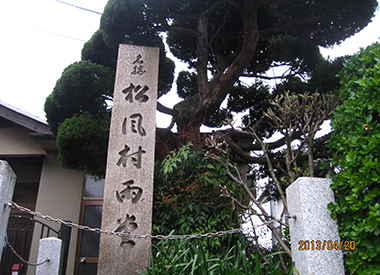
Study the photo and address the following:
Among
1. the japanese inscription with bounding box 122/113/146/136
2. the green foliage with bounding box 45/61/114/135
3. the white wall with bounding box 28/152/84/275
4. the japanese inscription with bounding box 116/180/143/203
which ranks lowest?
the japanese inscription with bounding box 116/180/143/203

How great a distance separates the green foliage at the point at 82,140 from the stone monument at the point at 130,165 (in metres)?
1.03

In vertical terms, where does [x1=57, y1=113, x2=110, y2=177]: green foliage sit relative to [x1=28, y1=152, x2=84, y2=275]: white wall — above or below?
above

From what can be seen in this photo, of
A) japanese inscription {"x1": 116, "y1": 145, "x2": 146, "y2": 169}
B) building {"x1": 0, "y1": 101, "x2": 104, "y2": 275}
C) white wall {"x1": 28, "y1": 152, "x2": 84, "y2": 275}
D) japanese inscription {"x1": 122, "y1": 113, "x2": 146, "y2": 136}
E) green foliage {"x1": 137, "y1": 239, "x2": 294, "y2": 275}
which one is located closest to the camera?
green foliage {"x1": 137, "y1": 239, "x2": 294, "y2": 275}

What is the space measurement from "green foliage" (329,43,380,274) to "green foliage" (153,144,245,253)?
2126 millimetres

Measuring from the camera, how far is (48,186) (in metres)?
7.05

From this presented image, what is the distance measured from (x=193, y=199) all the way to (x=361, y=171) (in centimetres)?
268

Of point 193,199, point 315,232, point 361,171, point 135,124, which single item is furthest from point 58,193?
point 361,171

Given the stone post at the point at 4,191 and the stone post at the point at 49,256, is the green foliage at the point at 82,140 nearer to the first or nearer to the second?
the stone post at the point at 49,256

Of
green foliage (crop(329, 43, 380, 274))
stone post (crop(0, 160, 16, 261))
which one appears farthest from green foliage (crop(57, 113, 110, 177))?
green foliage (crop(329, 43, 380, 274))

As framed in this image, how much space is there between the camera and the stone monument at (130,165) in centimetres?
388

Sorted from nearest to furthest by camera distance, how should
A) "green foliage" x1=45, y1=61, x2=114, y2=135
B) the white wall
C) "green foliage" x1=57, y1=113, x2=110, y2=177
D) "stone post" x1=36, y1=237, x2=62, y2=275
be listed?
"stone post" x1=36, y1=237, x2=62, y2=275
"green foliage" x1=57, y1=113, x2=110, y2=177
"green foliage" x1=45, y1=61, x2=114, y2=135
the white wall

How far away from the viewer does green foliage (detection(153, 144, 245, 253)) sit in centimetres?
433

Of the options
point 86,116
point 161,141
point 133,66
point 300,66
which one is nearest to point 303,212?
point 133,66
